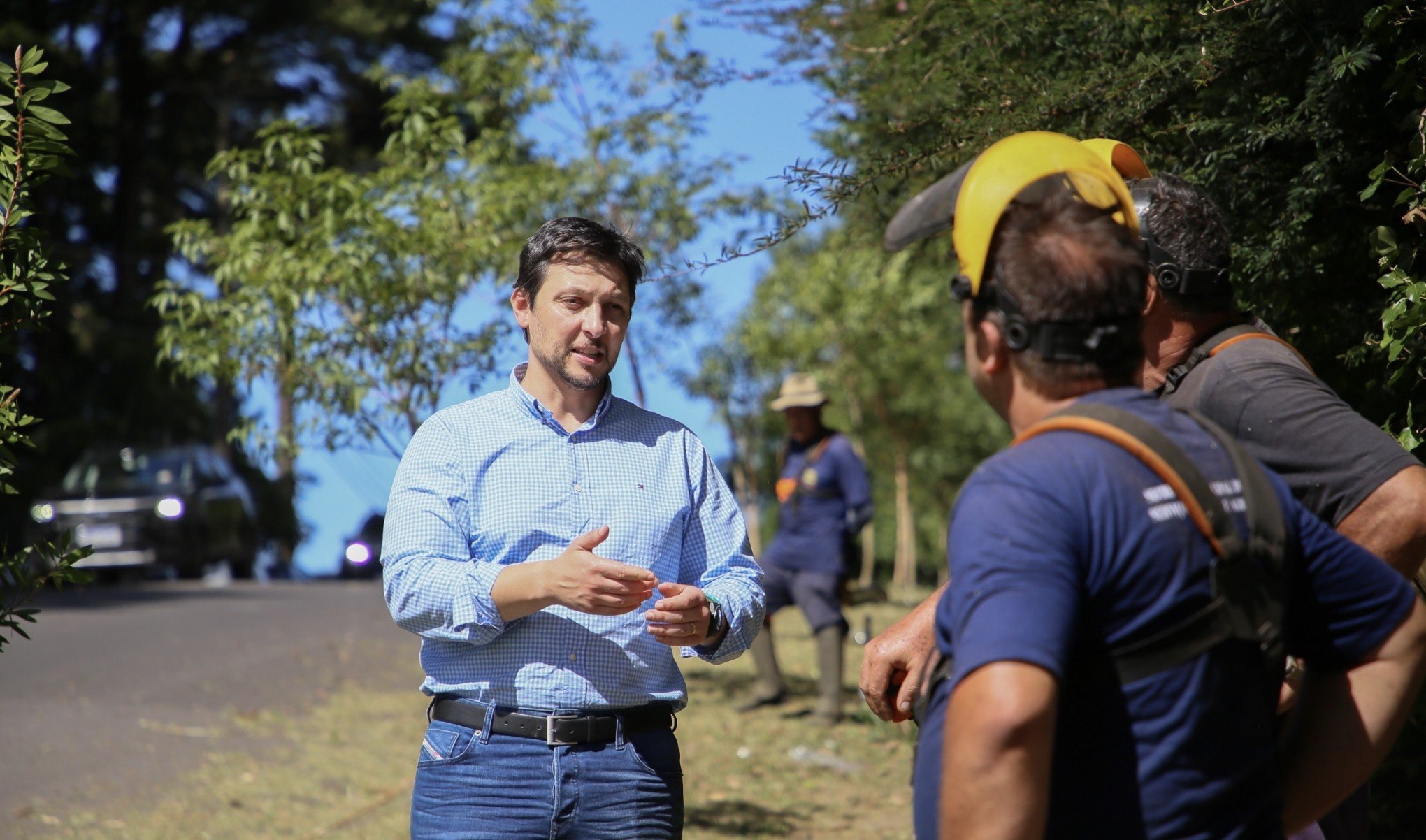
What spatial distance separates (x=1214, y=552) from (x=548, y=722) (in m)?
1.59

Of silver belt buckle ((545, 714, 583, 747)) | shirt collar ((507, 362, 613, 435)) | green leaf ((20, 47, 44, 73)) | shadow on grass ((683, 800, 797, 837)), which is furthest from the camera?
shadow on grass ((683, 800, 797, 837))

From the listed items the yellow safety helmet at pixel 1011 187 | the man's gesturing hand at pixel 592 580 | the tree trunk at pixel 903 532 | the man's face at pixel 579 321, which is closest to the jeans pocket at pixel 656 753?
the man's gesturing hand at pixel 592 580

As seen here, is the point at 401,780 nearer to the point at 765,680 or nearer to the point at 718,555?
the point at 765,680

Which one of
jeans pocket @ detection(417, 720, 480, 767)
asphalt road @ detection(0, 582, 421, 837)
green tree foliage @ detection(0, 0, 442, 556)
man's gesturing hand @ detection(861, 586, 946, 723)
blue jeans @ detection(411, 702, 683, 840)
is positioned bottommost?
asphalt road @ detection(0, 582, 421, 837)

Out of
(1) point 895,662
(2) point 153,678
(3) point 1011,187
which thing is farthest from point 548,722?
(2) point 153,678

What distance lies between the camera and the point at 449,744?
2.83 metres

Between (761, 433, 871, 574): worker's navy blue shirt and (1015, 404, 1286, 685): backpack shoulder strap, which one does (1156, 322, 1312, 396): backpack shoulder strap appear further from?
(761, 433, 871, 574): worker's navy blue shirt

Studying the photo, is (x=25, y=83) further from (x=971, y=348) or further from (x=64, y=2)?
(x=64, y=2)

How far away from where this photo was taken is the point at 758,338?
17.2 metres

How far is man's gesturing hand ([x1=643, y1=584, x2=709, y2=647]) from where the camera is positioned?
2719mm

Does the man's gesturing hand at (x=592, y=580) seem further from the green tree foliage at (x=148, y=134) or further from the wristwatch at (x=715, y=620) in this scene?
the green tree foliage at (x=148, y=134)

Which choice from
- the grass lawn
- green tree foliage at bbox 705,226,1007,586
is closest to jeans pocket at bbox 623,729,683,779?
the grass lawn

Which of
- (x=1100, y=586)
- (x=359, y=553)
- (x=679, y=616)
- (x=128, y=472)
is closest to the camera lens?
(x=1100, y=586)

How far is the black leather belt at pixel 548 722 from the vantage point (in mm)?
2814
